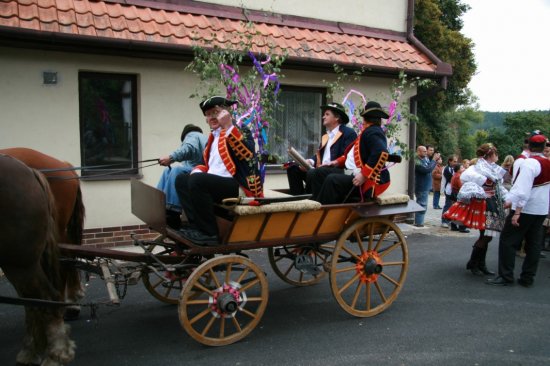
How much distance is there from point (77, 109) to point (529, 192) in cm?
604

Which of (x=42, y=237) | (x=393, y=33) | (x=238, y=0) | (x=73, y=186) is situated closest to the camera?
(x=42, y=237)

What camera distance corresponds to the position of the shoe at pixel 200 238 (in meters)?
3.98

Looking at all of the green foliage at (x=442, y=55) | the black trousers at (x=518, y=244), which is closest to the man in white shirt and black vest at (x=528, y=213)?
the black trousers at (x=518, y=244)

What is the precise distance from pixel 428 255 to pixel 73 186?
520cm

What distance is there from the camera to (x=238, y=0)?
8148mm

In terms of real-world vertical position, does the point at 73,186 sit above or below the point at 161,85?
below

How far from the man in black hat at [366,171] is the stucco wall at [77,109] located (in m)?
3.66

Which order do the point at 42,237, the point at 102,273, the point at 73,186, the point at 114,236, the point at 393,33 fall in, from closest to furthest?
the point at 42,237
the point at 102,273
the point at 73,186
the point at 114,236
the point at 393,33

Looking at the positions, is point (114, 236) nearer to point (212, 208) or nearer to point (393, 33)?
point (212, 208)

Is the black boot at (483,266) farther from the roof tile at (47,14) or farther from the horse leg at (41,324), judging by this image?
the roof tile at (47,14)

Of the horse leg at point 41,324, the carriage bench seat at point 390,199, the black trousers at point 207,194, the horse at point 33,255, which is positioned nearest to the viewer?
the horse at point 33,255

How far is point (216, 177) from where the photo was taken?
4020mm

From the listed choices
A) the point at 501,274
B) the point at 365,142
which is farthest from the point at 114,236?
the point at 501,274

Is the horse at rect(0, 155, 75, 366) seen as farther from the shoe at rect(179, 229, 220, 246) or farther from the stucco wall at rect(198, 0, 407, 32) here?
the stucco wall at rect(198, 0, 407, 32)
